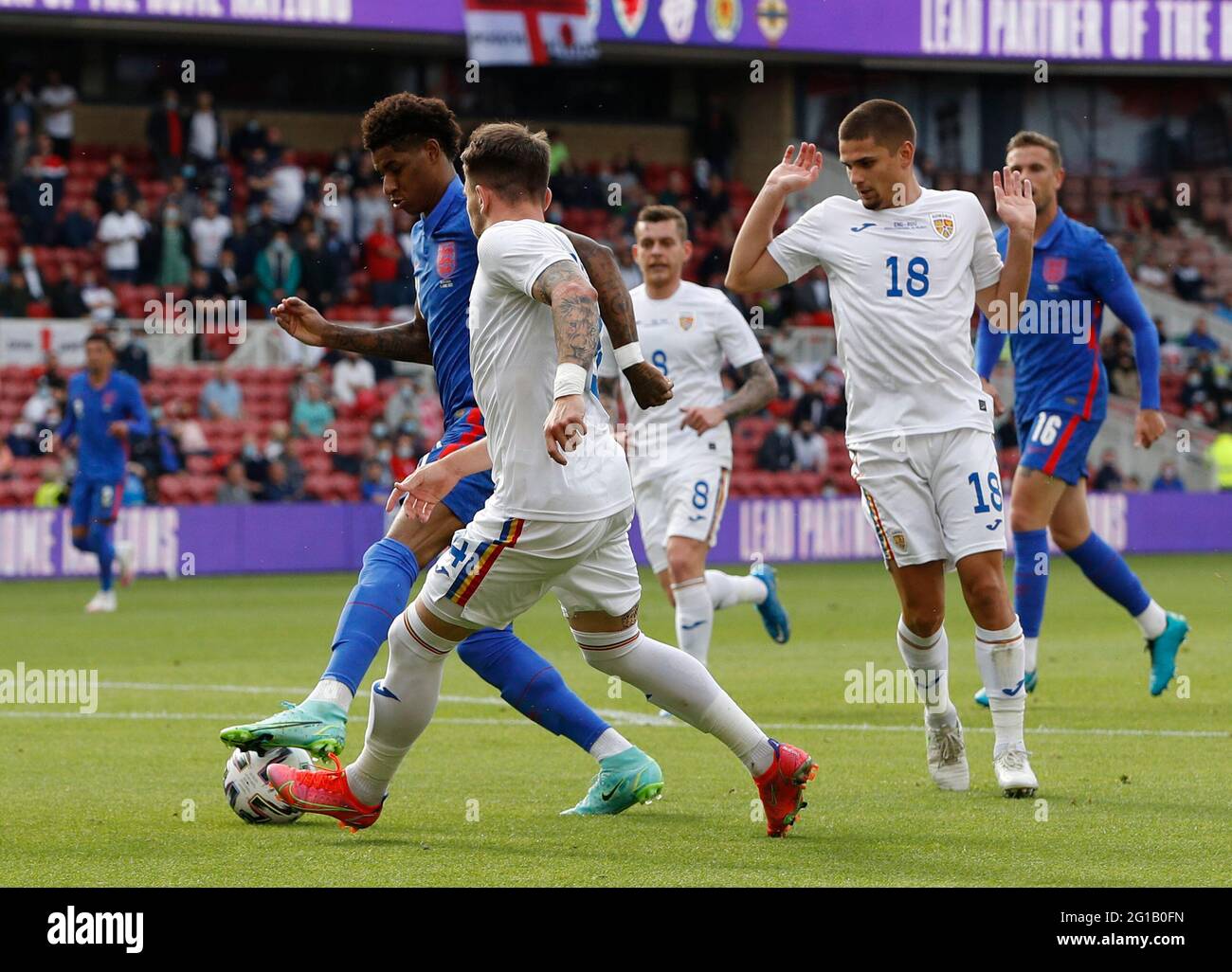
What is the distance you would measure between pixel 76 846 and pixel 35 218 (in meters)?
20.2

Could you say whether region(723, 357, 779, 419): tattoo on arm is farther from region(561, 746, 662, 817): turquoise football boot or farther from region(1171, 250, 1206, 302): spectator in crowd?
region(1171, 250, 1206, 302): spectator in crowd

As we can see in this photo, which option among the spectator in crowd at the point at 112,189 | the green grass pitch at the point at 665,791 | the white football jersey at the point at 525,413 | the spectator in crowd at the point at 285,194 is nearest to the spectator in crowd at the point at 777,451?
the spectator in crowd at the point at 285,194

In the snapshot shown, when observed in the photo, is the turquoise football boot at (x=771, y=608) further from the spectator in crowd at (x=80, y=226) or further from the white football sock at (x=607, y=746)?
the spectator in crowd at (x=80, y=226)

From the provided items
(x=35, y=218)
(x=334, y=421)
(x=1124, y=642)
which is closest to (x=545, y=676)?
(x=1124, y=642)

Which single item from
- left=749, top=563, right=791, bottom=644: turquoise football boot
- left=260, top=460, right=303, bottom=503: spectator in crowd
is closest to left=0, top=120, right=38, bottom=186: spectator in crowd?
left=260, top=460, right=303, bottom=503: spectator in crowd

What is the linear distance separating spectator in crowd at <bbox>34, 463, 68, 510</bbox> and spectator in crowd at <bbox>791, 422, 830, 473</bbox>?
9.06m

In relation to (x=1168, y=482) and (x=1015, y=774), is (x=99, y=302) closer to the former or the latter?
(x=1168, y=482)

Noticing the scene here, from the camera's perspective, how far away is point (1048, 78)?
35.3 meters

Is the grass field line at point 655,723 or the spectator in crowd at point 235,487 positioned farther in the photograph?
the spectator in crowd at point 235,487

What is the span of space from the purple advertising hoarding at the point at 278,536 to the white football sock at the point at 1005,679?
47.7 feet

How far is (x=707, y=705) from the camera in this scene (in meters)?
5.78

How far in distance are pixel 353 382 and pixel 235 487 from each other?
106 inches

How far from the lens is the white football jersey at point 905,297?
6.61 metres

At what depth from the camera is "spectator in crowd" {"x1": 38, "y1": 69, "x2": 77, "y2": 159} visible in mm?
26250
